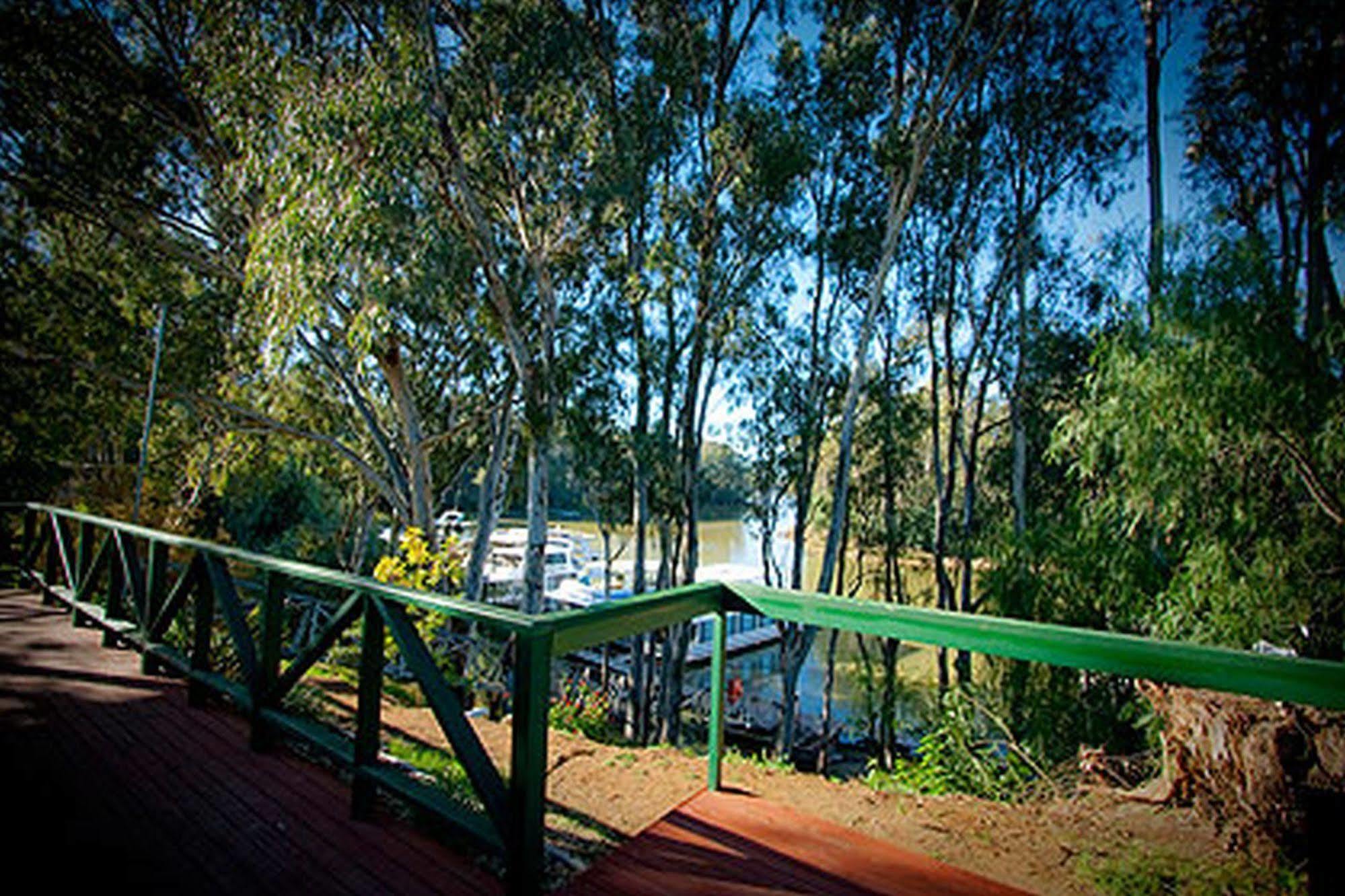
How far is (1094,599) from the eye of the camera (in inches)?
235

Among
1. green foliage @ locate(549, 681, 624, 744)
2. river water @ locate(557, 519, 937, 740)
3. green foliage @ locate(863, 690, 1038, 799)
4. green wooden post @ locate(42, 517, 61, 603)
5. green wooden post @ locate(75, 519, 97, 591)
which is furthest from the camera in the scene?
river water @ locate(557, 519, 937, 740)

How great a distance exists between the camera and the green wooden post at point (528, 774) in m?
1.60

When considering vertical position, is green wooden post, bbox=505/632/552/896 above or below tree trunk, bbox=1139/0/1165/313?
below

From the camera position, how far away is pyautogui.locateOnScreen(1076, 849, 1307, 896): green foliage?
6.39 ft

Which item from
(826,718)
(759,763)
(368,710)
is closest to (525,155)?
(368,710)

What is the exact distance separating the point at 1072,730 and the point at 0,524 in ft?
43.9

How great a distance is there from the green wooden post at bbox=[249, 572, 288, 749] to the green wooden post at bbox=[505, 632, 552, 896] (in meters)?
1.56

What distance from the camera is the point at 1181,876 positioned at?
2.05 meters

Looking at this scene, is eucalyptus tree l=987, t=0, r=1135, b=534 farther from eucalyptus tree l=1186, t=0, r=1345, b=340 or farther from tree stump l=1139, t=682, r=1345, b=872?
tree stump l=1139, t=682, r=1345, b=872

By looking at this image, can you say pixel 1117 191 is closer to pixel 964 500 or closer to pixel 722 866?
pixel 964 500

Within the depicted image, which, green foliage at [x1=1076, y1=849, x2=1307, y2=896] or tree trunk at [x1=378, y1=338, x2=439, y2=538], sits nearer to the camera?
green foliage at [x1=1076, y1=849, x2=1307, y2=896]

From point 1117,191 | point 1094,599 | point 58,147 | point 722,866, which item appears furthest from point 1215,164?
point 58,147

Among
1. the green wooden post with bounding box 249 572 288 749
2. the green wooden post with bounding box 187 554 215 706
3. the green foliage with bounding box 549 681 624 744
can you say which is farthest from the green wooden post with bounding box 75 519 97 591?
the green foliage with bounding box 549 681 624 744

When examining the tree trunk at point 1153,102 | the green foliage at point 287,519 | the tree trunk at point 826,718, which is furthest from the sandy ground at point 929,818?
the green foliage at point 287,519
